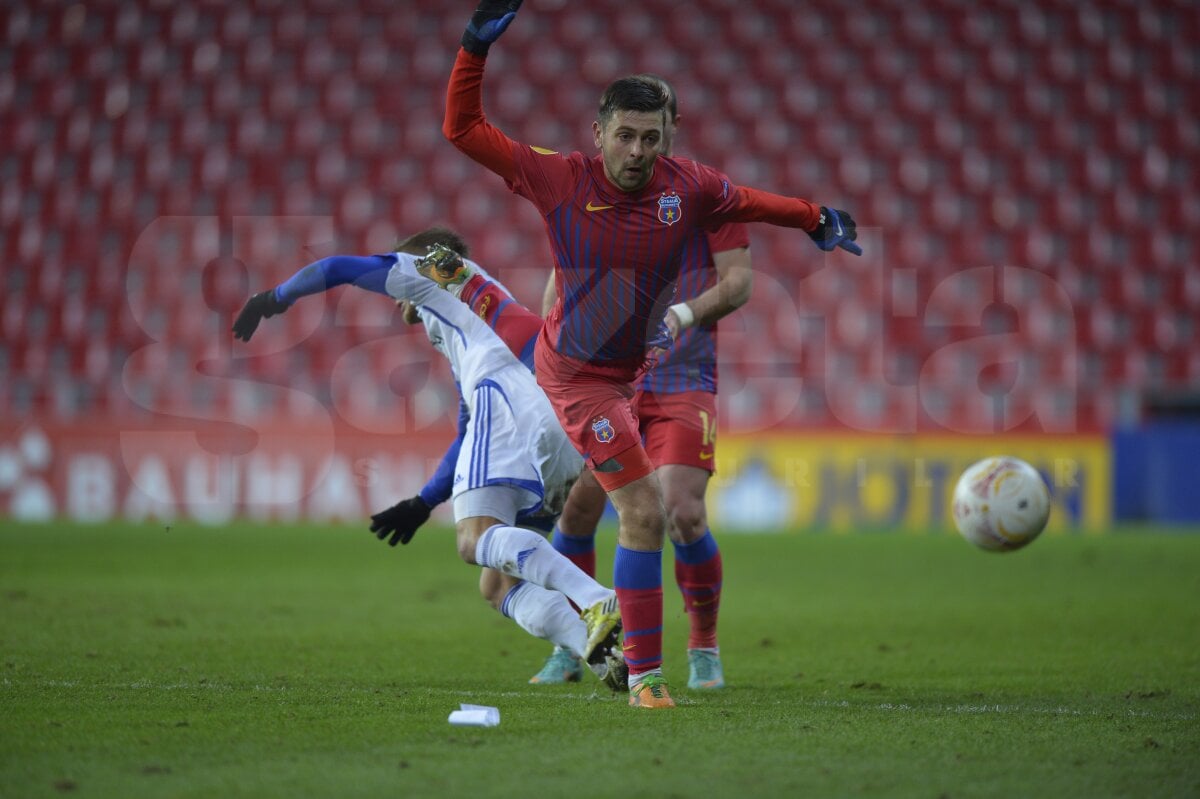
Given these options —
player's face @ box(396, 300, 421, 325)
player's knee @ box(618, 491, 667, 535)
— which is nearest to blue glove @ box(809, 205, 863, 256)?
player's knee @ box(618, 491, 667, 535)

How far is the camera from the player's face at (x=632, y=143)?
428 cm

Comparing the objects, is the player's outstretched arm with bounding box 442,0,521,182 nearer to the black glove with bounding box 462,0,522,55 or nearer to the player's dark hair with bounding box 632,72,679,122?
the black glove with bounding box 462,0,522,55

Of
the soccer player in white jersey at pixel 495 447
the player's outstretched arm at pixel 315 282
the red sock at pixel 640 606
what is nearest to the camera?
the red sock at pixel 640 606

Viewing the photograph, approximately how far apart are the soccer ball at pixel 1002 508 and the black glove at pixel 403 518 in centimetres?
262

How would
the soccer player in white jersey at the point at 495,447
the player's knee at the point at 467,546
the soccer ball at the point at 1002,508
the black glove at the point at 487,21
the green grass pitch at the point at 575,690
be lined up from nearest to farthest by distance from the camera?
1. the green grass pitch at the point at 575,690
2. the black glove at the point at 487,21
3. the soccer player in white jersey at the point at 495,447
4. the player's knee at the point at 467,546
5. the soccer ball at the point at 1002,508

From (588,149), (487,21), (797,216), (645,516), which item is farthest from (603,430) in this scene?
(588,149)

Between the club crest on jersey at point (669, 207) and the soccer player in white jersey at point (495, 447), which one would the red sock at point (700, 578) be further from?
the club crest on jersey at point (669, 207)

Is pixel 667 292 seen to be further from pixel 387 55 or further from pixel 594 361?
pixel 387 55

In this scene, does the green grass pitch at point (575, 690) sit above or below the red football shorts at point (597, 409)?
below

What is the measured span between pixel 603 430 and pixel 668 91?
115 cm

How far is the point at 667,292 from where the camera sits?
4688 mm

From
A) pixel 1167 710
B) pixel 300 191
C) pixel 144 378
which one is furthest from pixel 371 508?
pixel 1167 710

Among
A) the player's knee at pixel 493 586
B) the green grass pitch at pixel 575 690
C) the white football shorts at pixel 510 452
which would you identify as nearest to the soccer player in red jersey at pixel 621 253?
the white football shorts at pixel 510 452

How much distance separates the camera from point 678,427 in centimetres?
546
